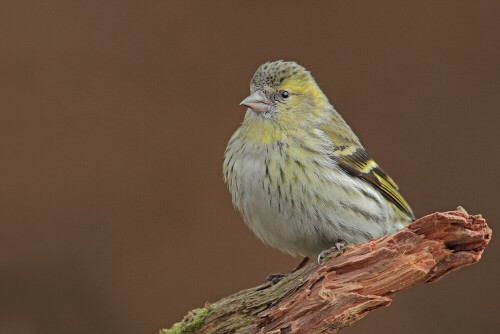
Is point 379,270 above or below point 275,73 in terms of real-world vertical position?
below

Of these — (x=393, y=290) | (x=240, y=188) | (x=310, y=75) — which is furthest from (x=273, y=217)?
(x=310, y=75)

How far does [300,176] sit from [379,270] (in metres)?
0.73

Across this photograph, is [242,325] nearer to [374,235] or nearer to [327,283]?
[327,283]

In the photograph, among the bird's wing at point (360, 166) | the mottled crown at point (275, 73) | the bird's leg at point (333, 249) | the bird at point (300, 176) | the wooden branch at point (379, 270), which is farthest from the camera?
the mottled crown at point (275, 73)

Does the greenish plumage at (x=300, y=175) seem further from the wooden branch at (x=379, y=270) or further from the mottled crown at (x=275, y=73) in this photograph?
the wooden branch at (x=379, y=270)

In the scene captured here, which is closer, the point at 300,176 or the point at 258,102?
the point at 300,176

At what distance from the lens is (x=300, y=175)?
2.88 metres

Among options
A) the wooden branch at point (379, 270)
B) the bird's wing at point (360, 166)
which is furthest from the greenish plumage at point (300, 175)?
the wooden branch at point (379, 270)

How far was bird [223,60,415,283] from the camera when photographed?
2.87 metres

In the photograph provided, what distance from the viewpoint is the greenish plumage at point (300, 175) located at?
287cm

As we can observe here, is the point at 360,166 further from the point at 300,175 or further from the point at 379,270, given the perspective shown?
the point at 379,270

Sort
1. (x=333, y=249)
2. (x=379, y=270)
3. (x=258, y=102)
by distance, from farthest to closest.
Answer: (x=258, y=102) → (x=333, y=249) → (x=379, y=270)

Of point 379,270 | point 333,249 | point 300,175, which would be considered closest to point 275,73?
point 300,175

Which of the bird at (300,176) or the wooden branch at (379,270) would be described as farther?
the bird at (300,176)
